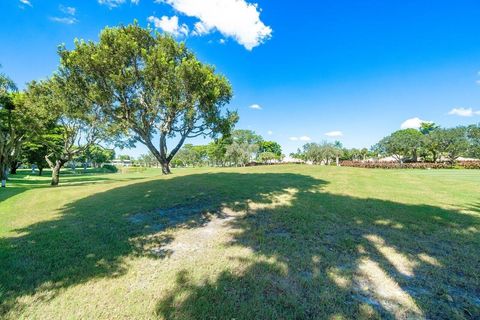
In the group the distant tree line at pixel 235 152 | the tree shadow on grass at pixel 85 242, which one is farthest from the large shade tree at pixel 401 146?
the tree shadow on grass at pixel 85 242

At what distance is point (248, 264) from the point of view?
3773 mm

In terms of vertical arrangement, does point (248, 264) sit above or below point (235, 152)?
below

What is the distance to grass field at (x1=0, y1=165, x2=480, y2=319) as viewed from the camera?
2760 mm

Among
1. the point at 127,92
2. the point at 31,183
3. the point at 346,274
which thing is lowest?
the point at 31,183

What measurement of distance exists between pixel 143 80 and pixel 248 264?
1736cm

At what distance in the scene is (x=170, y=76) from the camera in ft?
53.1

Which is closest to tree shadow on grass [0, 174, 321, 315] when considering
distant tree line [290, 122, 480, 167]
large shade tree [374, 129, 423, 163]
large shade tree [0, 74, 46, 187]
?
large shade tree [0, 74, 46, 187]

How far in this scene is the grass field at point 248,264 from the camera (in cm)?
276

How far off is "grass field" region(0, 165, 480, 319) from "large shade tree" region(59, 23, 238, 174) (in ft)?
38.6

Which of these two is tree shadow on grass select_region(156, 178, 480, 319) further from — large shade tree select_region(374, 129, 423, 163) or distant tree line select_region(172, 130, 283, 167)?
large shade tree select_region(374, 129, 423, 163)

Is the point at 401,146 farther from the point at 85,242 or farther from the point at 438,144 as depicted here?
the point at 85,242

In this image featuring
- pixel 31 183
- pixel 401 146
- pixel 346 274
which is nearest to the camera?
pixel 346 274

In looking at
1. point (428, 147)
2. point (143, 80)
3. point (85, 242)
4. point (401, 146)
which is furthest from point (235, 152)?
point (85, 242)

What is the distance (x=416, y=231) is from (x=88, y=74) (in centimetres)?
2051
